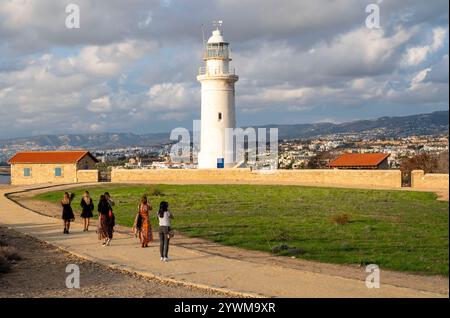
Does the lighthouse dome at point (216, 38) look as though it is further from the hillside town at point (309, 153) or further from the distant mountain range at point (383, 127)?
the distant mountain range at point (383, 127)

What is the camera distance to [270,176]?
4122cm

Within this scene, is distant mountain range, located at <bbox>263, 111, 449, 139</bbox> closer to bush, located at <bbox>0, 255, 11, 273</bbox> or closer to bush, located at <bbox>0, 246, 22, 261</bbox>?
bush, located at <bbox>0, 246, 22, 261</bbox>

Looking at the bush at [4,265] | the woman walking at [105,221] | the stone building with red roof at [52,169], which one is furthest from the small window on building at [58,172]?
the bush at [4,265]

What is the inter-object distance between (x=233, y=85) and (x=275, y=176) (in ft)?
25.0

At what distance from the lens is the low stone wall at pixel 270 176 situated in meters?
37.5

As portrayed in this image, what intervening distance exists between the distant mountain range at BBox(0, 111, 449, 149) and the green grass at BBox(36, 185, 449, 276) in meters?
79.9

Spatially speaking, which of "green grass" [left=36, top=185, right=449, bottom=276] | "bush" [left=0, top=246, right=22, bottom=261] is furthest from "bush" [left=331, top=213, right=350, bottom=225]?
"bush" [left=0, top=246, right=22, bottom=261]

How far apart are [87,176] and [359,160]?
1875 cm

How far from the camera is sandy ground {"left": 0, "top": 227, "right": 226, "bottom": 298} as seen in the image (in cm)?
1102

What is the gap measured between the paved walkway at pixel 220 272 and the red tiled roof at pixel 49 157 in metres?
26.8

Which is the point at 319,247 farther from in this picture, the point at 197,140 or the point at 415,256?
the point at 197,140

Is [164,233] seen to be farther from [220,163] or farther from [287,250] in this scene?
[220,163]

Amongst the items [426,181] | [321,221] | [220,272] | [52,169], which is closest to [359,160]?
[426,181]

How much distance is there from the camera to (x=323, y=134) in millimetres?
140750
